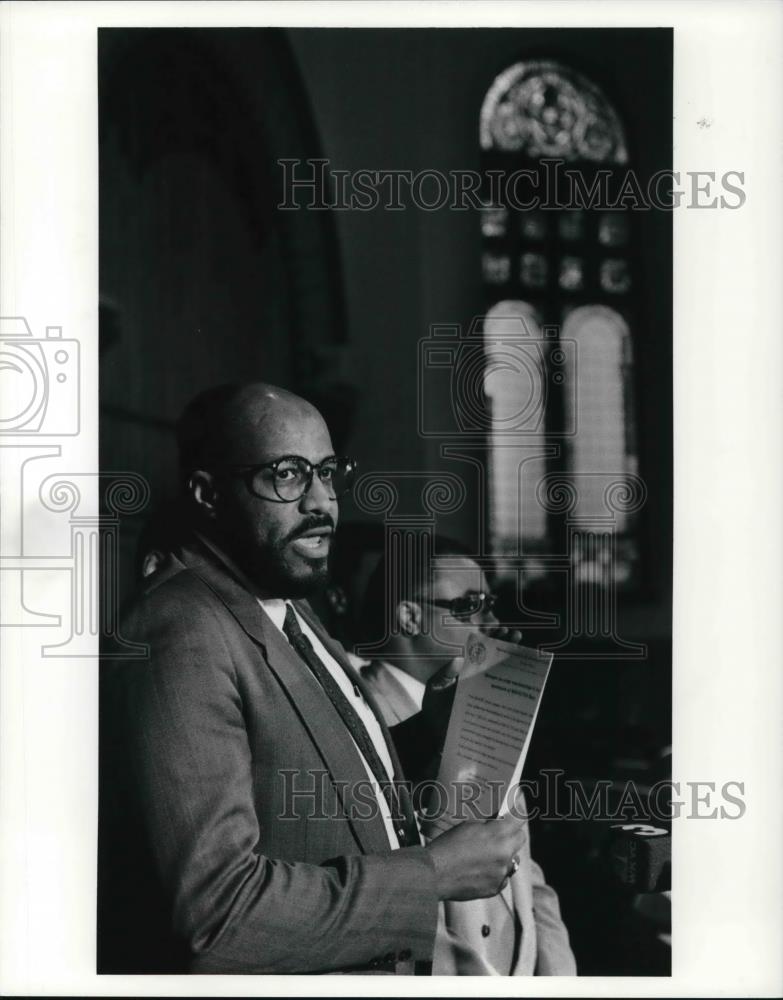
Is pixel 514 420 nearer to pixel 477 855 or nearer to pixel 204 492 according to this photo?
pixel 204 492

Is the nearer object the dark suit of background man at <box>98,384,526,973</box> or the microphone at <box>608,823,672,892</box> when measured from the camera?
the dark suit of background man at <box>98,384,526,973</box>

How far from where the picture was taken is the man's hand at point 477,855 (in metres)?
1.92

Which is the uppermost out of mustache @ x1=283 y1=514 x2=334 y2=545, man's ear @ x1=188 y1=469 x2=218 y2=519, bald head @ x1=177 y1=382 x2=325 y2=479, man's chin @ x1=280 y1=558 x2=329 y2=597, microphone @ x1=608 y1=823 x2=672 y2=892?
bald head @ x1=177 y1=382 x2=325 y2=479

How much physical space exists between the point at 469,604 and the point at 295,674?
390 mm

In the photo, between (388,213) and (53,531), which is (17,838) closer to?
(53,531)

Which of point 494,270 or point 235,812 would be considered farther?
point 494,270

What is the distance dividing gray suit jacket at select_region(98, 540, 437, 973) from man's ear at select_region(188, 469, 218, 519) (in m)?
0.08

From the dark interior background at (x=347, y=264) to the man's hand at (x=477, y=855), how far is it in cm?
7

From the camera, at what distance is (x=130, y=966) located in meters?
1.97

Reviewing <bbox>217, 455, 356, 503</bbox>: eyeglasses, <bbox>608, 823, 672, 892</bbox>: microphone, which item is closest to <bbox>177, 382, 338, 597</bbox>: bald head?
<bbox>217, 455, 356, 503</bbox>: eyeglasses

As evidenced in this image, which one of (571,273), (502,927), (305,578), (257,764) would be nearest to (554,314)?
(571,273)

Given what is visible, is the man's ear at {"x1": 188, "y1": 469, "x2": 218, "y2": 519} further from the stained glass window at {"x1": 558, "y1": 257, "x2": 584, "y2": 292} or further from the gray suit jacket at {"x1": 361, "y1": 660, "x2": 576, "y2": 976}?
the stained glass window at {"x1": 558, "y1": 257, "x2": 584, "y2": 292}

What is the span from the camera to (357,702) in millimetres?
1949

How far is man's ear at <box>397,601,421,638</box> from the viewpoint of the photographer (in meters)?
1.96
